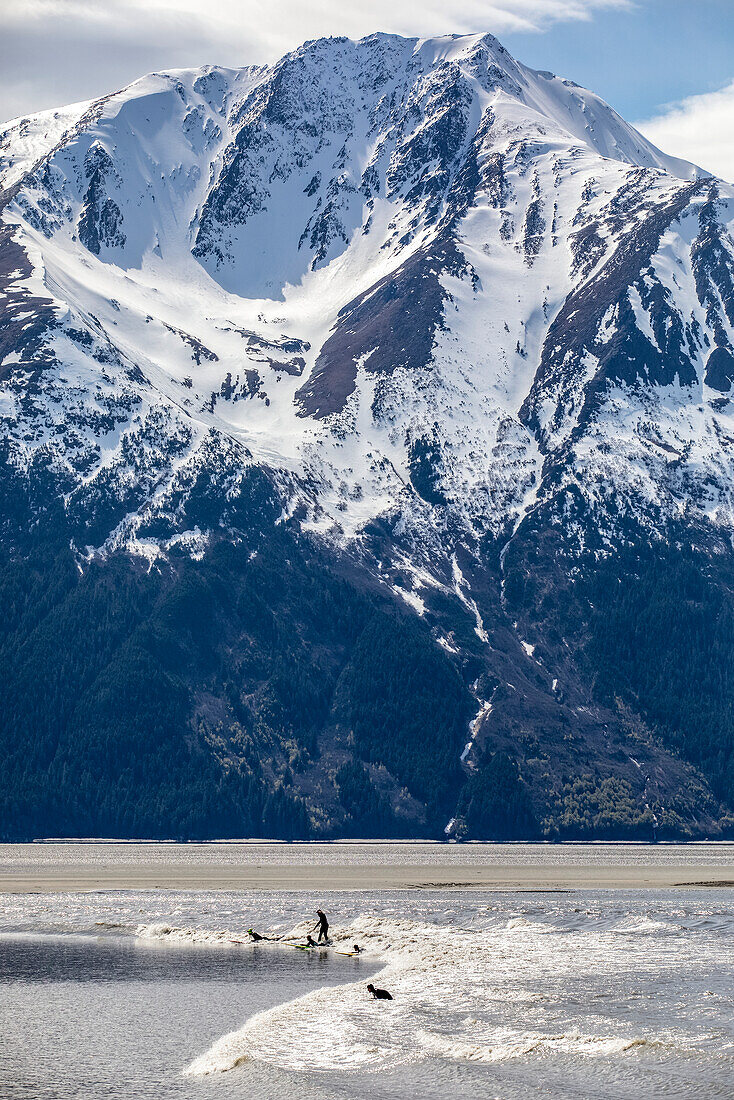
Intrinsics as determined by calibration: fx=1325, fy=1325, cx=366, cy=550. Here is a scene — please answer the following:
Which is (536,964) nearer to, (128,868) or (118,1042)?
(118,1042)

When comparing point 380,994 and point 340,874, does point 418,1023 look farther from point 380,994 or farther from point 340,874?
point 340,874

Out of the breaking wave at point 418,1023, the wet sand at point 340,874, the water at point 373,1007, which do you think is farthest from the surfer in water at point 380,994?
the wet sand at point 340,874

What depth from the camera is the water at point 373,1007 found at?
52219mm

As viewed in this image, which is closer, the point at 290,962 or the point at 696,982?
the point at 696,982

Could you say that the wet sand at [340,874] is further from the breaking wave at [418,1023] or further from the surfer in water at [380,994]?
the surfer in water at [380,994]

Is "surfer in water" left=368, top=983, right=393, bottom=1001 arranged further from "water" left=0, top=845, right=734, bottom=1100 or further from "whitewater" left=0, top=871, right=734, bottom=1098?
"water" left=0, top=845, right=734, bottom=1100

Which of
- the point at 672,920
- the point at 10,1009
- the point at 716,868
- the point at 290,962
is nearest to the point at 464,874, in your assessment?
the point at 716,868

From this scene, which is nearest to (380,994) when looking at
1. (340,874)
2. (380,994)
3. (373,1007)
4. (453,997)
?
(380,994)

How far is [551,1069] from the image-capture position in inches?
2105

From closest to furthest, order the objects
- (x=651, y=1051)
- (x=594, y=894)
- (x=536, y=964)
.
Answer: (x=651, y=1051), (x=536, y=964), (x=594, y=894)

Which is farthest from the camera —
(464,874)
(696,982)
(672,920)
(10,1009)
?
(464,874)

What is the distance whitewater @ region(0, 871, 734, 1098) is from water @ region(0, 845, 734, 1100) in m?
0.16

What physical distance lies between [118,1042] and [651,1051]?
23059mm

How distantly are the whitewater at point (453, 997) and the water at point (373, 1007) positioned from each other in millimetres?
161
